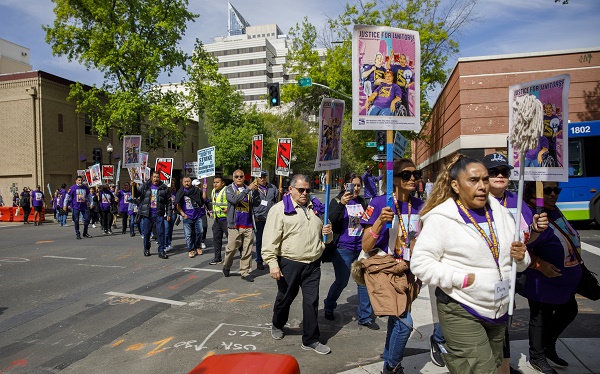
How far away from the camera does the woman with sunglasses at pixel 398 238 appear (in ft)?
11.7

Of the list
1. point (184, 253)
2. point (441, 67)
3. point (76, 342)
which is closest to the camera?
point (76, 342)

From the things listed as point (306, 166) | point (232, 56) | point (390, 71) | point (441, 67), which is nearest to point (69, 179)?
point (441, 67)

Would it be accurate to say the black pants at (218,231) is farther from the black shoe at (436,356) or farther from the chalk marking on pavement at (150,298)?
the black shoe at (436,356)

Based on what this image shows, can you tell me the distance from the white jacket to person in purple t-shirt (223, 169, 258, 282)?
561 centimetres

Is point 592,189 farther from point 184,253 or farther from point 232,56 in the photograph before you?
point 232,56

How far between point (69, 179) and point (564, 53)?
31.5 metres

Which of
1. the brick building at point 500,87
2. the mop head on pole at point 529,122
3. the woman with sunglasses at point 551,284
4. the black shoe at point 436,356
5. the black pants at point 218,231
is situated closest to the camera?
the mop head on pole at point 529,122

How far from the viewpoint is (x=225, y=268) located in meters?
Result: 8.30

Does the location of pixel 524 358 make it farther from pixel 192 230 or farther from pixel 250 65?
pixel 250 65

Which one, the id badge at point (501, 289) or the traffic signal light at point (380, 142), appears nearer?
the id badge at point (501, 289)

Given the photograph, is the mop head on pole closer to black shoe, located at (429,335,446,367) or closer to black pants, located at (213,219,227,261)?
black shoe, located at (429,335,446,367)

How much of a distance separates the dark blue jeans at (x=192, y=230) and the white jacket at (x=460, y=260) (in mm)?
8310

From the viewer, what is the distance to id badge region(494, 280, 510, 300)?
8.80 feet

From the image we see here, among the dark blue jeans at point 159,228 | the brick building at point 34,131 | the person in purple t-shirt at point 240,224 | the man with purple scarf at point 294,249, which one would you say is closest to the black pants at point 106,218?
the dark blue jeans at point 159,228
